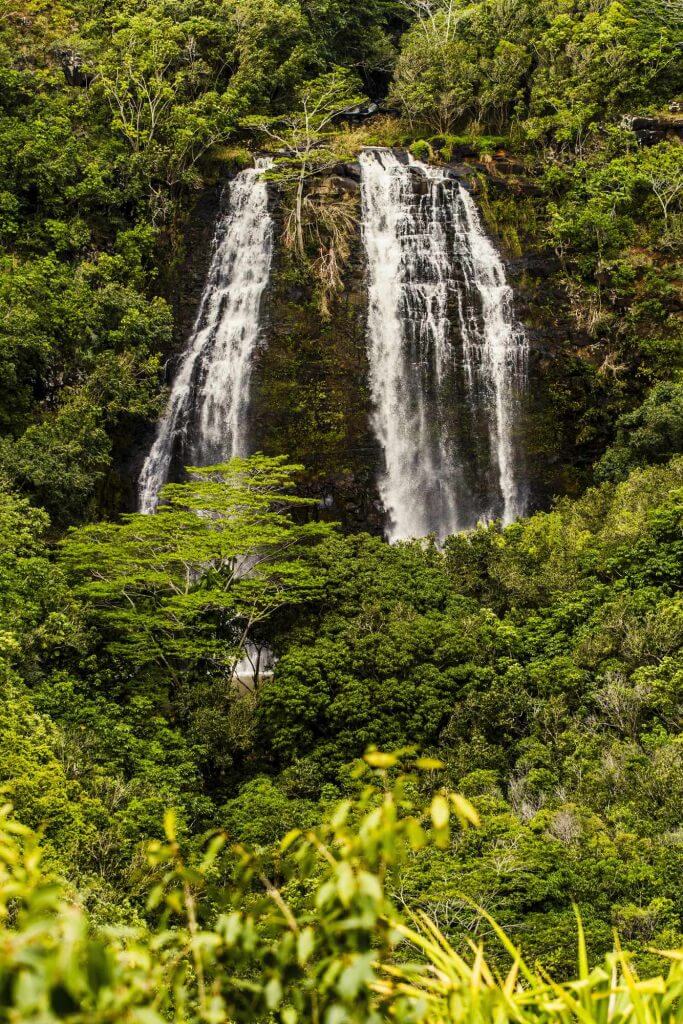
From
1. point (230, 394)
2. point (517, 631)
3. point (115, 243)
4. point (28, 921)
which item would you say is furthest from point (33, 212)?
point (28, 921)

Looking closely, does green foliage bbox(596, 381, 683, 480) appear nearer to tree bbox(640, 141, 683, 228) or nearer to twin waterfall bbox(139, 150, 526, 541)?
twin waterfall bbox(139, 150, 526, 541)

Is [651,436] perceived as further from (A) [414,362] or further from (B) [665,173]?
(B) [665,173]

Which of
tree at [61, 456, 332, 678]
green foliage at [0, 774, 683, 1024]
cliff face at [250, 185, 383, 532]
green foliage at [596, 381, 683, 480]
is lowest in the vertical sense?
green foliage at [0, 774, 683, 1024]

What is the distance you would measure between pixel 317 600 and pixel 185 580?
221 centimetres

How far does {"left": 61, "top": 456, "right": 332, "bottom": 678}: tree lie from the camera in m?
14.0

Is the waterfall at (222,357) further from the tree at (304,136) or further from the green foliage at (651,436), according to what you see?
the green foliage at (651,436)

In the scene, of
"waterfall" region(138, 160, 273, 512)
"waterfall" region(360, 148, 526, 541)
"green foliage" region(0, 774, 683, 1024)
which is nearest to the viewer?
"green foliage" region(0, 774, 683, 1024)

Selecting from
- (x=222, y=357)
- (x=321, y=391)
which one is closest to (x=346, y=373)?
(x=321, y=391)

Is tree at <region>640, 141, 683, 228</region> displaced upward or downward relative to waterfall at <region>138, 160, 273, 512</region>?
upward

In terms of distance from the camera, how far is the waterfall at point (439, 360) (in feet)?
70.3

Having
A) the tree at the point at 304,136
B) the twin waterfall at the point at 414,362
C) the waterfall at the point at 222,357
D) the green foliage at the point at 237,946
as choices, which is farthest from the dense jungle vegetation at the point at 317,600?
the twin waterfall at the point at 414,362

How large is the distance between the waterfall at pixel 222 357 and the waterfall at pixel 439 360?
9.45 ft

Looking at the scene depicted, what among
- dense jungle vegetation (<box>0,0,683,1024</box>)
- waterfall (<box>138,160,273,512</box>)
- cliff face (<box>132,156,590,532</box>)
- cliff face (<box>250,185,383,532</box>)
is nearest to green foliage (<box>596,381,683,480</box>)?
dense jungle vegetation (<box>0,0,683,1024</box>)

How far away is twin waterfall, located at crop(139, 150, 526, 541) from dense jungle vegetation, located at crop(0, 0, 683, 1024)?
3.12 feet
